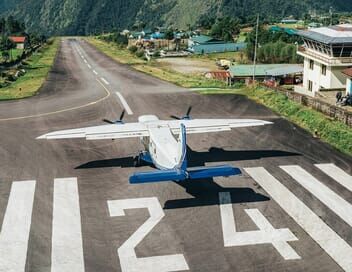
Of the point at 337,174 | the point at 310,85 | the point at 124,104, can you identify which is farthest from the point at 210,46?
the point at 337,174

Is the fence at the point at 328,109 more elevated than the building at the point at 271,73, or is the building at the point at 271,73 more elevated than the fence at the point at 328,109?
the fence at the point at 328,109

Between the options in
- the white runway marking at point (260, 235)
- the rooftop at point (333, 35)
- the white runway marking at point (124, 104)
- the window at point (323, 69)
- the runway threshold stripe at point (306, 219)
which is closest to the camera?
the runway threshold stripe at point (306, 219)

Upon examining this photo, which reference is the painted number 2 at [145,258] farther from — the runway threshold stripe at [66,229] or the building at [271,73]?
the building at [271,73]

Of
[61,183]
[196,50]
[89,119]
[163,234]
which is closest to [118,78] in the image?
[89,119]

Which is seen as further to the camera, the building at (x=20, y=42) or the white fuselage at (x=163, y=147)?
the building at (x=20, y=42)

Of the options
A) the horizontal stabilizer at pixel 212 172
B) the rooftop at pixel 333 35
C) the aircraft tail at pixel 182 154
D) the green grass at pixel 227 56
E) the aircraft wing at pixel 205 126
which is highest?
the rooftop at pixel 333 35

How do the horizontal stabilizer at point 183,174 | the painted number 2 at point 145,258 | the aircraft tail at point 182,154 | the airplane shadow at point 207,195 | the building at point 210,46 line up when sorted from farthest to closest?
the building at point 210,46, the airplane shadow at point 207,195, the aircraft tail at point 182,154, the horizontal stabilizer at point 183,174, the painted number 2 at point 145,258

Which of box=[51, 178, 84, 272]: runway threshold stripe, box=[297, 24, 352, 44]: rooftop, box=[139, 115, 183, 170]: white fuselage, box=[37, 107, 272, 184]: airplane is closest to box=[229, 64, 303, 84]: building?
box=[297, 24, 352, 44]: rooftop

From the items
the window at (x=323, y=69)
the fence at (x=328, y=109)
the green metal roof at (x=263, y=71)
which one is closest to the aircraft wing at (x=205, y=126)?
the fence at (x=328, y=109)
